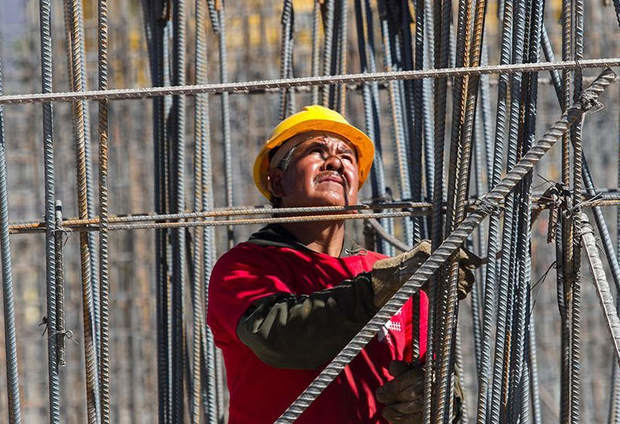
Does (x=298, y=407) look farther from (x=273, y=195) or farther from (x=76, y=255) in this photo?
(x=76, y=255)

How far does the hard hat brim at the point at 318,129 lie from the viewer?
4.12m

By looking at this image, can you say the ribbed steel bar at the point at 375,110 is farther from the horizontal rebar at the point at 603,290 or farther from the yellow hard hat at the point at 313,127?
the horizontal rebar at the point at 603,290

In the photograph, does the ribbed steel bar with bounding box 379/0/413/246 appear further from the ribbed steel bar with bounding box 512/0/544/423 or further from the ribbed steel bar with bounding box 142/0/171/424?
the ribbed steel bar with bounding box 512/0/544/423

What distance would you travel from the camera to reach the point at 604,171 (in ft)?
33.2

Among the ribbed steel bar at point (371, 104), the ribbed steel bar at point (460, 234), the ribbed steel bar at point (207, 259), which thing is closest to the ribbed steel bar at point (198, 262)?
the ribbed steel bar at point (207, 259)

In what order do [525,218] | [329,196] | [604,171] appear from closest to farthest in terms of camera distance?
[525,218], [329,196], [604,171]

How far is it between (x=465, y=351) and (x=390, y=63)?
186 inches

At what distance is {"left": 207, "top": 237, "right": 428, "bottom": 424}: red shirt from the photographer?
11.9 ft

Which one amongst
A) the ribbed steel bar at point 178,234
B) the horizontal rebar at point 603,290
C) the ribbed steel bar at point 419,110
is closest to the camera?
the horizontal rebar at point 603,290

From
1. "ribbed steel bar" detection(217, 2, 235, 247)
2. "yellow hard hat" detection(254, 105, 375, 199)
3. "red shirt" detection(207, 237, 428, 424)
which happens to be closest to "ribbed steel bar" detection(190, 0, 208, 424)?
"ribbed steel bar" detection(217, 2, 235, 247)

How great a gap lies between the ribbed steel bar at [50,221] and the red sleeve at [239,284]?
1.59 feet

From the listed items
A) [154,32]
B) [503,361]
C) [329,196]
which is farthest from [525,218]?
[154,32]

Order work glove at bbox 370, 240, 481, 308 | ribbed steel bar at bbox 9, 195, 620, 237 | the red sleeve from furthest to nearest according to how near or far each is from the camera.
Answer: the red sleeve, ribbed steel bar at bbox 9, 195, 620, 237, work glove at bbox 370, 240, 481, 308

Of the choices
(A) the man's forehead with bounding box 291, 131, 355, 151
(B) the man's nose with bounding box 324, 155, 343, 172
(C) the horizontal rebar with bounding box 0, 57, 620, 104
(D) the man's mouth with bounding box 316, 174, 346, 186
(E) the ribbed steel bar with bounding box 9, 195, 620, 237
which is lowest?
(E) the ribbed steel bar with bounding box 9, 195, 620, 237
